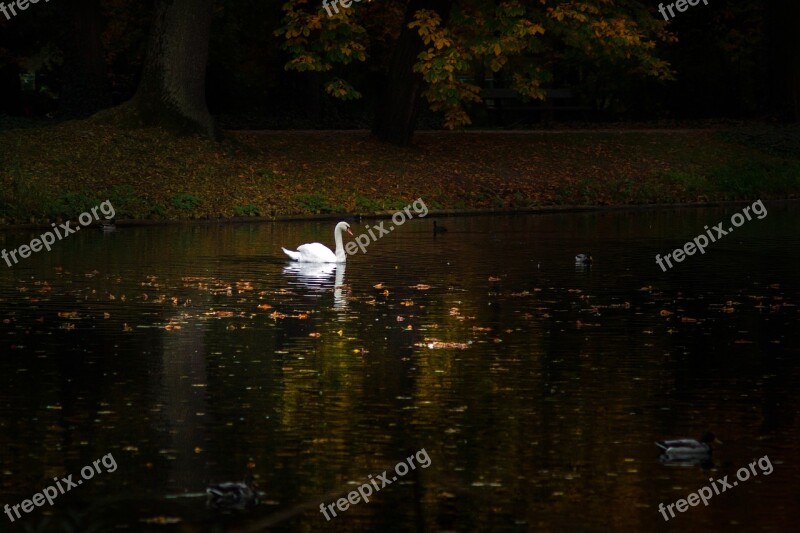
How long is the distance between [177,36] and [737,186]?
15.8 meters

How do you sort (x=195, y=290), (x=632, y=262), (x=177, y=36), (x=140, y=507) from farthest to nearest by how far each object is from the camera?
(x=177, y=36)
(x=632, y=262)
(x=195, y=290)
(x=140, y=507)

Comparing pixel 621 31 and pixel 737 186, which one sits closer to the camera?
pixel 621 31

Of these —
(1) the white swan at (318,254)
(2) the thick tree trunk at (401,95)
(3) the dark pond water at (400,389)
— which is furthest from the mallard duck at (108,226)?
(2) the thick tree trunk at (401,95)

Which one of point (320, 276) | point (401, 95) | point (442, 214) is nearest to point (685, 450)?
point (320, 276)

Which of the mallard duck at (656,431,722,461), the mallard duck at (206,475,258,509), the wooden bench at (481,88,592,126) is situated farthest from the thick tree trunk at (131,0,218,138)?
the mallard duck at (206,475,258,509)

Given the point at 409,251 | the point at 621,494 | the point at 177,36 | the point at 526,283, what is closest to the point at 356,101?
the point at 177,36

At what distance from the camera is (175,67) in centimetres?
3975

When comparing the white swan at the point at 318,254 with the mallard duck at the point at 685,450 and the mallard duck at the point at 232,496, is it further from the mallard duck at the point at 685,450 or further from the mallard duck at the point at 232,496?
the mallard duck at the point at 232,496

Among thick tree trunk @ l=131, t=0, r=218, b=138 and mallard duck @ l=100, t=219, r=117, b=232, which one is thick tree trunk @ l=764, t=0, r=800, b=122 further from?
mallard duck @ l=100, t=219, r=117, b=232

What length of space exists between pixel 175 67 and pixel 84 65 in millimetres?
10781

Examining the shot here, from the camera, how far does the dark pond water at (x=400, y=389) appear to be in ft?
33.6

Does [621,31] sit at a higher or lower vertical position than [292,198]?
higher

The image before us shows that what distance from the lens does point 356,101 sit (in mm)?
63625

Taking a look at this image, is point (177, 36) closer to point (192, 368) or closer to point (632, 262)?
point (632, 262)
